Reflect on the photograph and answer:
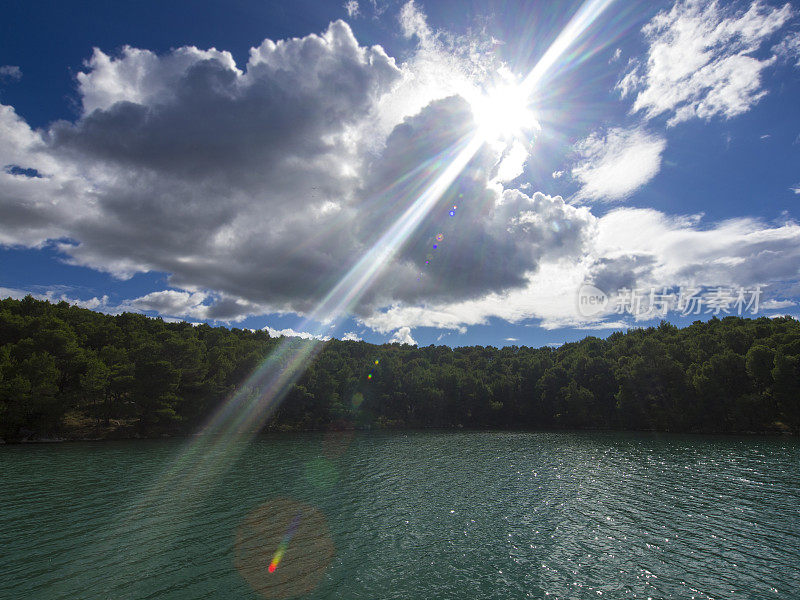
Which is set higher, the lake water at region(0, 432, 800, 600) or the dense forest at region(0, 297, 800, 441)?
the dense forest at region(0, 297, 800, 441)

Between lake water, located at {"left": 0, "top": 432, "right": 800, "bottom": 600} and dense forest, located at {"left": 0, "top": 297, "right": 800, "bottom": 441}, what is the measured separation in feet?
Result: 115

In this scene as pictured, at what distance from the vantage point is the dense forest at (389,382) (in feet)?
279

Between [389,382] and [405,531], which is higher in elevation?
[389,382]

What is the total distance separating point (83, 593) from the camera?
19.2 meters

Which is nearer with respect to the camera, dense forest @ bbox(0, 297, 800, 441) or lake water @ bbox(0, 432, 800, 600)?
lake water @ bbox(0, 432, 800, 600)

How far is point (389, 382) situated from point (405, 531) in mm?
120461

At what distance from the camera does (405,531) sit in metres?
29.8

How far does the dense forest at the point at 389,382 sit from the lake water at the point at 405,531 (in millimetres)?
34971

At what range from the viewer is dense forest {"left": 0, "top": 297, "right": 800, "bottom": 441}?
8494 centimetres

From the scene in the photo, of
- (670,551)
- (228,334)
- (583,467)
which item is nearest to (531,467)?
(583,467)

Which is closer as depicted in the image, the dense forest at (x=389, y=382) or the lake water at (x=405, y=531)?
the lake water at (x=405, y=531)

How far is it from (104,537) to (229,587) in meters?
13.4

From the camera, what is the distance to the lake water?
20891 mm

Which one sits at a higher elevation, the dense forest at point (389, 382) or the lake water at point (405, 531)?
the dense forest at point (389, 382)
